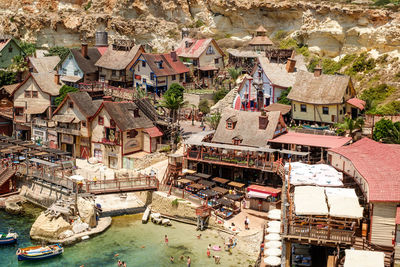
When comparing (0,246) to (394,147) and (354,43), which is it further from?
(354,43)

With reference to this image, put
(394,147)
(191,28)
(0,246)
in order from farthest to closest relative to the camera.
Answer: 1. (191,28)
2. (0,246)
3. (394,147)

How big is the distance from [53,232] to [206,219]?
44.3ft

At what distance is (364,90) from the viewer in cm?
6475

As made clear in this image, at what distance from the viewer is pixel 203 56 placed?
8388 centimetres

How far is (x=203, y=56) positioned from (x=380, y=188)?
175 ft

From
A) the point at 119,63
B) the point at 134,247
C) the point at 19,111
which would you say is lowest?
the point at 134,247

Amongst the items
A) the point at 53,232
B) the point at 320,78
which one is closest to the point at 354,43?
the point at 320,78

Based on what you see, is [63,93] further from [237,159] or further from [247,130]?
[237,159]

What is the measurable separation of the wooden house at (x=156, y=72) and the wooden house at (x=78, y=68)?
24.9 feet

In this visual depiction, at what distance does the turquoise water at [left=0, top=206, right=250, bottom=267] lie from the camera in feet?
138

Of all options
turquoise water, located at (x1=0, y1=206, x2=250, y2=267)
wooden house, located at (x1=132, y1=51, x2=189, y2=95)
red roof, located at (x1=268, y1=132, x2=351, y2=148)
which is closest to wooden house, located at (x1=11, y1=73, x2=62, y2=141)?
wooden house, located at (x1=132, y1=51, x2=189, y2=95)

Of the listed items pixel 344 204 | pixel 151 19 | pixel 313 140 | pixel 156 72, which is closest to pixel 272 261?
pixel 344 204

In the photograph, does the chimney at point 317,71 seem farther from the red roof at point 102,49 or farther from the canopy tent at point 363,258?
the red roof at point 102,49

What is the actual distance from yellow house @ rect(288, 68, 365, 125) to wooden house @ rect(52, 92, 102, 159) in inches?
970
